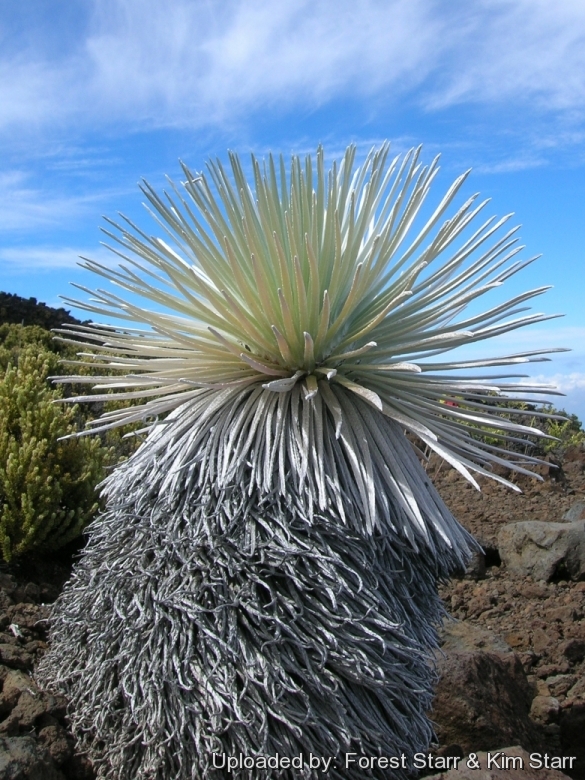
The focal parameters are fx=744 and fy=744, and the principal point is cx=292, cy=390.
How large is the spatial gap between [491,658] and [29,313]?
13163mm

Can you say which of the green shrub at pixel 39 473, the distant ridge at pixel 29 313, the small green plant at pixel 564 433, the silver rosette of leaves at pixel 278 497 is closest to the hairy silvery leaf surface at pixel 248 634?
the silver rosette of leaves at pixel 278 497

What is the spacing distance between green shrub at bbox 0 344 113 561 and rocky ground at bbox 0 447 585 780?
0.22 meters

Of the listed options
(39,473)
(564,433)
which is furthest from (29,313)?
(39,473)

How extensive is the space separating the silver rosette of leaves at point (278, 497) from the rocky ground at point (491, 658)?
147 mm

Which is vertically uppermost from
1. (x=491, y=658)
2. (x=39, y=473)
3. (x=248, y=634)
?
(x=39, y=473)

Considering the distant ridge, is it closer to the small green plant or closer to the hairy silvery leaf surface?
the small green plant

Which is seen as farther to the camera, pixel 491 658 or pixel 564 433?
pixel 564 433

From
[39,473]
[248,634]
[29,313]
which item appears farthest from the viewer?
[29,313]

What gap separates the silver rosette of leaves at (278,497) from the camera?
2076 mm

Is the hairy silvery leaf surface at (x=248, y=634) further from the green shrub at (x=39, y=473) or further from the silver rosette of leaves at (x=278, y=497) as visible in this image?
the green shrub at (x=39, y=473)

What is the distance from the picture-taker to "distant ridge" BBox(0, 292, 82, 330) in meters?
14.1

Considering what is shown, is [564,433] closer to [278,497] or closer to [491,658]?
[491,658]

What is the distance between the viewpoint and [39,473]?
12.8ft

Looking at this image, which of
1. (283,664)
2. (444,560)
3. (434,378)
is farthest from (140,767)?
(434,378)
